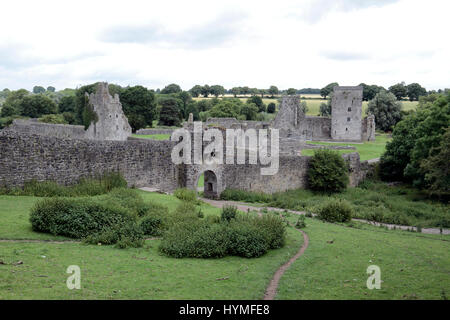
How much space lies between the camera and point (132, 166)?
812 inches

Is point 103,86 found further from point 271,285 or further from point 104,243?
point 271,285

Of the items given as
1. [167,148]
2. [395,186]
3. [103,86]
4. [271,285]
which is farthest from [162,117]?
[271,285]

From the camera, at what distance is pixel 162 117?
93.5m

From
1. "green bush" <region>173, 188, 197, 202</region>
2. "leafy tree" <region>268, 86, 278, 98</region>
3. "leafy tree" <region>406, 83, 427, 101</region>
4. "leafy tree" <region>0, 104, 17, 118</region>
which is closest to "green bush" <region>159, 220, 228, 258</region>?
"green bush" <region>173, 188, 197, 202</region>

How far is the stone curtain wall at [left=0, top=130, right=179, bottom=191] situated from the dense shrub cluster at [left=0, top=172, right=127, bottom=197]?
247 mm

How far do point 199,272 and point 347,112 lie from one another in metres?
61.8

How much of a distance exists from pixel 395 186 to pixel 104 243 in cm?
3233

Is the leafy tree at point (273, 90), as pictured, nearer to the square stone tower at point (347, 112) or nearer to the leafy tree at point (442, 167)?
the square stone tower at point (347, 112)

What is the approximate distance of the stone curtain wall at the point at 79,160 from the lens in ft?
50.2

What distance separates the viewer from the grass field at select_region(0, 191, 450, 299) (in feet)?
26.6

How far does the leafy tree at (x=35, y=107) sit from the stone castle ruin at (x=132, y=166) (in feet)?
239
